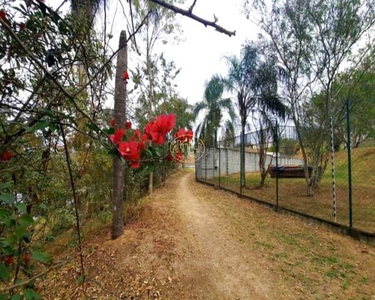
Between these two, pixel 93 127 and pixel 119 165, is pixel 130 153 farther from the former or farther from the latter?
pixel 119 165

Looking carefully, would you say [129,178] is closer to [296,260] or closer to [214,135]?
[296,260]

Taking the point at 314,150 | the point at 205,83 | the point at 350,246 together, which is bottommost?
the point at 350,246

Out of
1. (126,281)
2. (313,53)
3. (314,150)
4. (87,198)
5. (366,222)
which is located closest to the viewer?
(126,281)

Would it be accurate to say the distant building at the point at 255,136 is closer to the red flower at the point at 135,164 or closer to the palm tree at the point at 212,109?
the palm tree at the point at 212,109

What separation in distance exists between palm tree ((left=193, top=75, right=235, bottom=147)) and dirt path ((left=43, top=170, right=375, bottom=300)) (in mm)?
7304

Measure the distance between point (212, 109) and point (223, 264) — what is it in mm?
9464

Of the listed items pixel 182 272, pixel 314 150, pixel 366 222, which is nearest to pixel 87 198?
pixel 182 272

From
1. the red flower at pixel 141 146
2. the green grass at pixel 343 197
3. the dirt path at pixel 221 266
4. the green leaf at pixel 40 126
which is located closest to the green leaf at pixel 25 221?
the green leaf at pixel 40 126

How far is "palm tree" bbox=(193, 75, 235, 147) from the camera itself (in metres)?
11.0

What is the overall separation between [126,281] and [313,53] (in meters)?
6.40

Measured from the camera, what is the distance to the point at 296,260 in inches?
116

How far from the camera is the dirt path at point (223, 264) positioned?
2.45 metres

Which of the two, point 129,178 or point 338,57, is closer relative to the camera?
point 129,178

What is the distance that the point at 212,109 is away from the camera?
1171 cm
